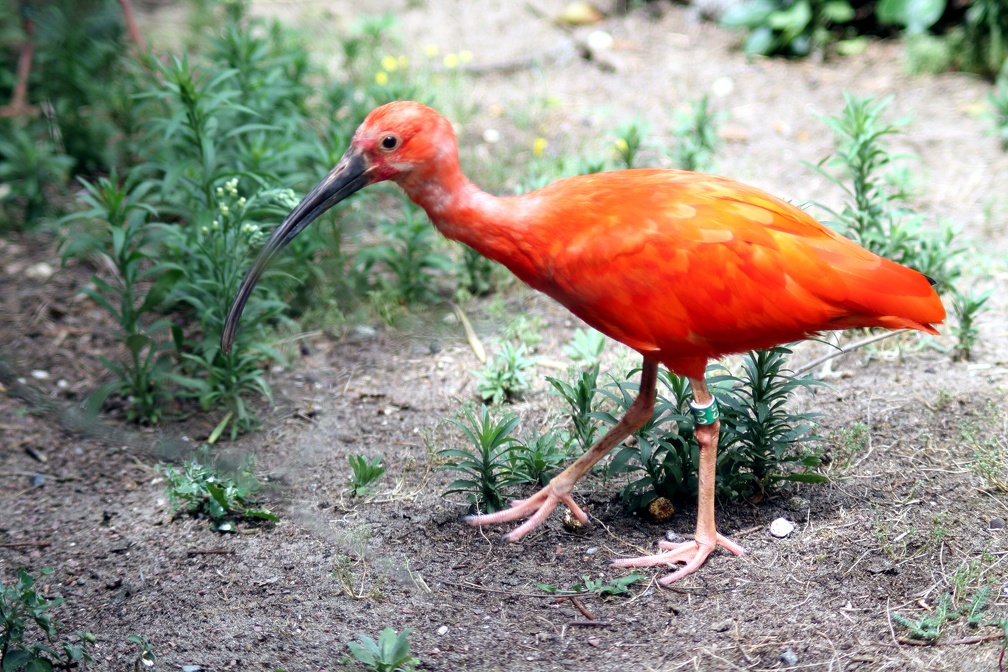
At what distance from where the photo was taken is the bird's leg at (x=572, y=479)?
3553 mm

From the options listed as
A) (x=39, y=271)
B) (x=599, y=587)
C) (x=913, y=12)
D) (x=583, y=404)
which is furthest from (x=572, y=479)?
(x=913, y=12)

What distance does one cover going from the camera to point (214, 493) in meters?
3.59

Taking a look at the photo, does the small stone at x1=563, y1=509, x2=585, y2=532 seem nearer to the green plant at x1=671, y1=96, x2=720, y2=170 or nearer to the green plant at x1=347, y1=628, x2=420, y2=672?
the green plant at x1=347, y1=628, x2=420, y2=672

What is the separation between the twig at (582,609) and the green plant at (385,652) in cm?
68

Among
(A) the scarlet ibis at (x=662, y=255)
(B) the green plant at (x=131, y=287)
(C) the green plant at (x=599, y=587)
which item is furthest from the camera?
(B) the green plant at (x=131, y=287)

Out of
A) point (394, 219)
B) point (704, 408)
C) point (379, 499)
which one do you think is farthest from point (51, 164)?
point (704, 408)

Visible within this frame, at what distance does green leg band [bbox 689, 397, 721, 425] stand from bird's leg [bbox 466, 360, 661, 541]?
0.78 ft

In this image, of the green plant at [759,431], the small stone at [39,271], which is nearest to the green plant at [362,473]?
the green plant at [759,431]

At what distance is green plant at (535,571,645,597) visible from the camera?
130 inches

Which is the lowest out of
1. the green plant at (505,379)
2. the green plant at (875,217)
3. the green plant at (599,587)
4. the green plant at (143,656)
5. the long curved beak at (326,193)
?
the green plant at (599,587)

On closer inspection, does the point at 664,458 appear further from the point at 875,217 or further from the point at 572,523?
the point at 875,217

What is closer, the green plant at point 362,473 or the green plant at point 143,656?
the green plant at point 143,656

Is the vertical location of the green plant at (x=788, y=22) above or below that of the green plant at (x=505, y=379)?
above

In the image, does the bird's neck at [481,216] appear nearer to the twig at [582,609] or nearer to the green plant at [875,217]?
the twig at [582,609]
